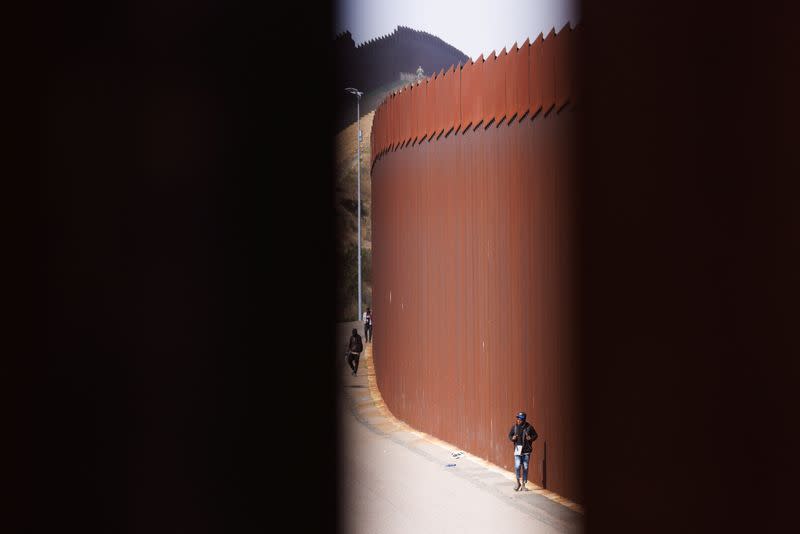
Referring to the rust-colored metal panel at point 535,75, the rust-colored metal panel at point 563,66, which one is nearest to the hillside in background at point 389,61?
the rust-colored metal panel at point 535,75

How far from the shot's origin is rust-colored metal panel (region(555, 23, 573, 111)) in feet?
33.4

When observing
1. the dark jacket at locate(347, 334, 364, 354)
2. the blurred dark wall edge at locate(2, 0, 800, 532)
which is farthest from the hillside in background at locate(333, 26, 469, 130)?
the blurred dark wall edge at locate(2, 0, 800, 532)

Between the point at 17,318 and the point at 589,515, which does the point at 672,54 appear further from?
the point at 17,318

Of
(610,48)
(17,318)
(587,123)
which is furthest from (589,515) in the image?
(17,318)

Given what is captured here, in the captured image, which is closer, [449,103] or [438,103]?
[449,103]

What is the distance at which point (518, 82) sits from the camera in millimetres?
11336

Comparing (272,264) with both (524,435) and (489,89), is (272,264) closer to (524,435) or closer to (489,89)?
(524,435)

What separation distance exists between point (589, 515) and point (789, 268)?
12.4 ft

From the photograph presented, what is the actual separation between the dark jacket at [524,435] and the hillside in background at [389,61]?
61.4m

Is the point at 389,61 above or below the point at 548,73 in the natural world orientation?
above

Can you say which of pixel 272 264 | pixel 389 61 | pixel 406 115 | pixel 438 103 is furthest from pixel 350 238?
pixel 272 264

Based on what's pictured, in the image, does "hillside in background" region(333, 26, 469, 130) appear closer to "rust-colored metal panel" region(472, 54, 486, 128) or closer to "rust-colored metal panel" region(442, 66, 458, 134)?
"rust-colored metal panel" region(442, 66, 458, 134)

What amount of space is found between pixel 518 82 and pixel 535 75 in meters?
0.46

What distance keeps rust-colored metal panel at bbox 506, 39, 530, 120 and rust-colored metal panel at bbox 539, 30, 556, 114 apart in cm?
42
